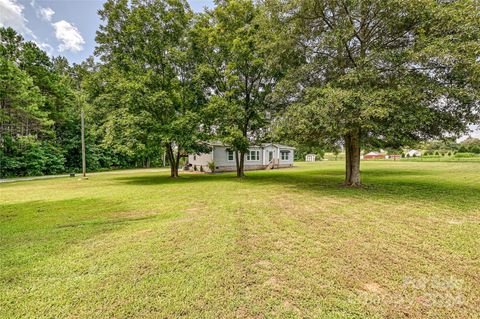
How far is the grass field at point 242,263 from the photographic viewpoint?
8.44ft

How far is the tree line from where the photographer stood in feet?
26.4

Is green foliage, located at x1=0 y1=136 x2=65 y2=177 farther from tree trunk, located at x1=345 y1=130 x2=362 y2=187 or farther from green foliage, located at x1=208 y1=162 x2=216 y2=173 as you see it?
tree trunk, located at x1=345 y1=130 x2=362 y2=187

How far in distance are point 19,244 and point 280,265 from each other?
5306 mm

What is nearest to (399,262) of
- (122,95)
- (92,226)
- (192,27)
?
(92,226)

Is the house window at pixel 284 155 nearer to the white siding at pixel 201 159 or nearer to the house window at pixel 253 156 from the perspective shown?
the house window at pixel 253 156

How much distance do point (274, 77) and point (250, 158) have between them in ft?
42.2

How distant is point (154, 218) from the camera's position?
20.2 ft

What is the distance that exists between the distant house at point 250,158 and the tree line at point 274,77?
6286 millimetres

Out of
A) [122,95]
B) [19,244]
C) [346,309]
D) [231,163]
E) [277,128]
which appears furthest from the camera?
[231,163]

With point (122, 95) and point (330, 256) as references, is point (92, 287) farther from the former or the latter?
point (122, 95)

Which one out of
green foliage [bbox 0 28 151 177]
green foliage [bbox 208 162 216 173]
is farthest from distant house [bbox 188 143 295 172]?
green foliage [bbox 0 28 151 177]

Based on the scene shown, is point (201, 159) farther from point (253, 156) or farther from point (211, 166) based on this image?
point (253, 156)

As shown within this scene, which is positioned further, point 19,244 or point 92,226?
point 92,226

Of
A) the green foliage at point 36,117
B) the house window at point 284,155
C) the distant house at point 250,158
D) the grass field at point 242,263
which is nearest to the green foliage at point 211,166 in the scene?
the distant house at point 250,158
